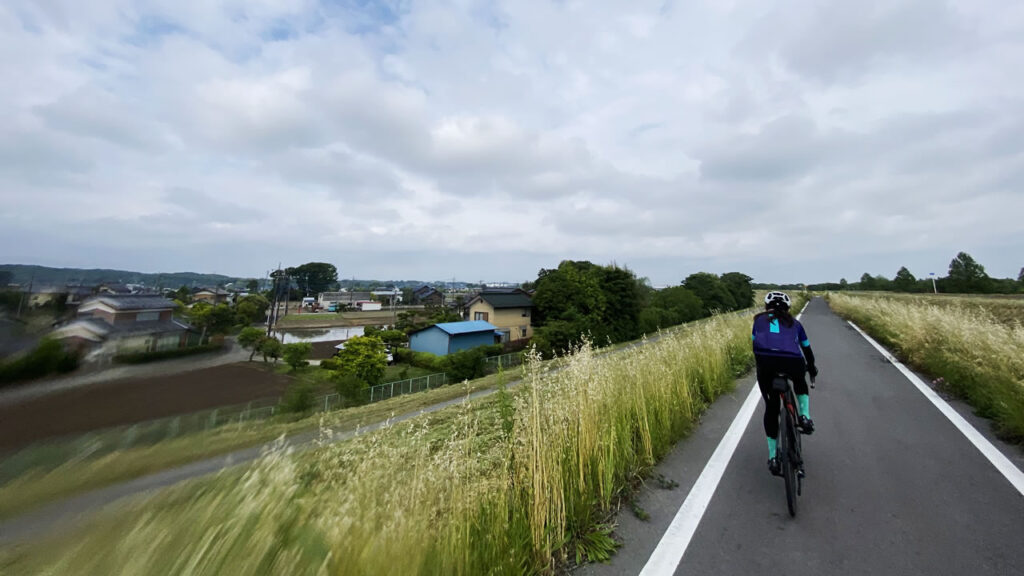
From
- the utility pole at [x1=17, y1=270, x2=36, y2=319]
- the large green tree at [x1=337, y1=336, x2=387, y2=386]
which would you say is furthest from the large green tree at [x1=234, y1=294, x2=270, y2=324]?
the large green tree at [x1=337, y1=336, x2=387, y2=386]

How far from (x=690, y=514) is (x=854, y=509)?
1345 mm

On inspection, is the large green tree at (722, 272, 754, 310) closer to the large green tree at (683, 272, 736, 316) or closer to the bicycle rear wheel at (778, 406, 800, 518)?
the large green tree at (683, 272, 736, 316)

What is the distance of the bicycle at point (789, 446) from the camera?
8.99ft

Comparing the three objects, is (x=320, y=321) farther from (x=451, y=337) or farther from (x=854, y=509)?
(x=854, y=509)

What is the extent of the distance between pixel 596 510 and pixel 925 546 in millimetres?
2135

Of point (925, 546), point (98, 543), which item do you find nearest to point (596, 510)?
point (925, 546)

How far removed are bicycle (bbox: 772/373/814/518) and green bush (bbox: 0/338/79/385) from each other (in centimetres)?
438

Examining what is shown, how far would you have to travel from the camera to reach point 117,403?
1.69 m

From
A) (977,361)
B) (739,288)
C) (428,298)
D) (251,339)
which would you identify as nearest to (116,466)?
(251,339)

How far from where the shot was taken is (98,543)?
1288 millimetres

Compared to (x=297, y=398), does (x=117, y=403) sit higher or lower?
higher

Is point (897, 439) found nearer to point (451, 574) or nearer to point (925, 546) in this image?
point (925, 546)

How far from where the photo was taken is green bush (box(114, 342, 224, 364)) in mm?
1736

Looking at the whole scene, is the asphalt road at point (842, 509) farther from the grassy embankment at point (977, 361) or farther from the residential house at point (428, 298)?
the residential house at point (428, 298)
